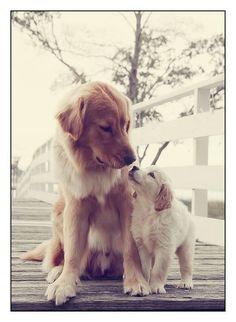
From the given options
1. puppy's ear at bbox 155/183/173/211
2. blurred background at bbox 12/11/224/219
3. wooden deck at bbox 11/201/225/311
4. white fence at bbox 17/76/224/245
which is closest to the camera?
wooden deck at bbox 11/201/225/311

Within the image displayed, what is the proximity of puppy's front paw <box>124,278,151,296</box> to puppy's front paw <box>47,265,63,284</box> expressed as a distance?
265mm

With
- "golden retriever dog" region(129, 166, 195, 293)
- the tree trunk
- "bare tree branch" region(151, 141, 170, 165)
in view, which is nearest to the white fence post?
"bare tree branch" region(151, 141, 170, 165)

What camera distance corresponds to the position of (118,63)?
2.09 meters

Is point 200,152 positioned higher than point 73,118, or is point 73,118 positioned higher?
point 73,118

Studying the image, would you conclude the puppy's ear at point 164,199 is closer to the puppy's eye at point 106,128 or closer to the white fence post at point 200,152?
the puppy's eye at point 106,128

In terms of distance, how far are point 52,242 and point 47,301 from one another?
1.24 ft

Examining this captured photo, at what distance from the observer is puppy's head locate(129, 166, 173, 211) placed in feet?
5.54

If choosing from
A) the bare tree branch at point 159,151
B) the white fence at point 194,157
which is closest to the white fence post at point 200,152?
the white fence at point 194,157

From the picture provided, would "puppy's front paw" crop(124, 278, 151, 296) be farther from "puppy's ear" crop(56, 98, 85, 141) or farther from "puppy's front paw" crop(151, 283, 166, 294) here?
"puppy's ear" crop(56, 98, 85, 141)

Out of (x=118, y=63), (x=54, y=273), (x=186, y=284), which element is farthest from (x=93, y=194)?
(x=118, y=63)

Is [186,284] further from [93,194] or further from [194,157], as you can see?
[194,157]

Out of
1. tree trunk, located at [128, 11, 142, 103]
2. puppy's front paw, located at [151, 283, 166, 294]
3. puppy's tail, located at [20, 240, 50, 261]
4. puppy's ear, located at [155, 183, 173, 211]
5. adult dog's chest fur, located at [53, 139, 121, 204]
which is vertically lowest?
puppy's front paw, located at [151, 283, 166, 294]

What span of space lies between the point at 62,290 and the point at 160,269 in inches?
12.7
